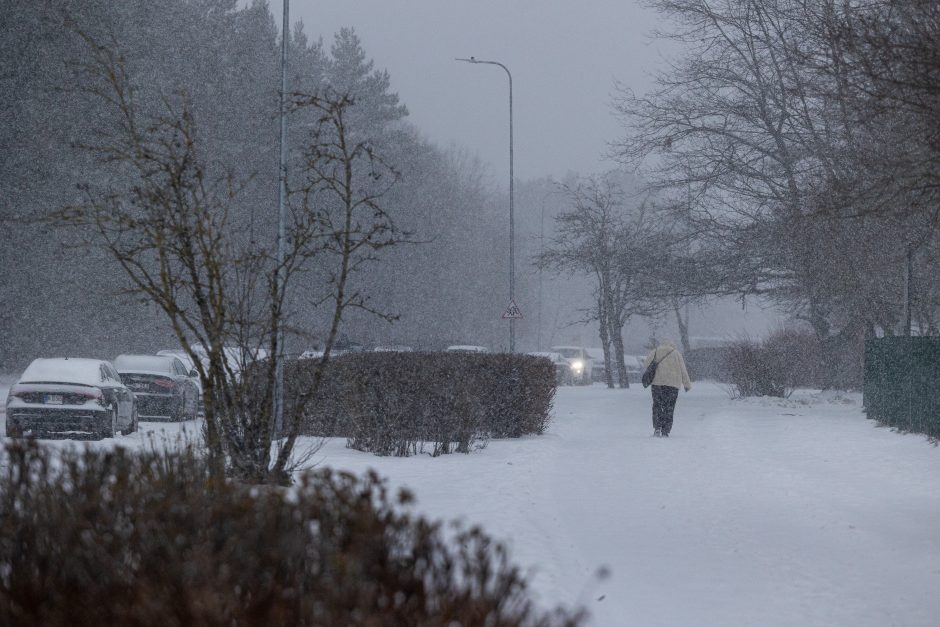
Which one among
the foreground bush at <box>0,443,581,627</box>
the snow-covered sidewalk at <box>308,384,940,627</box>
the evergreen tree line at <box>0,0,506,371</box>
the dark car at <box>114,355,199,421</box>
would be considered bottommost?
the snow-covered sidewalk at <box>308,384,940,627</box>

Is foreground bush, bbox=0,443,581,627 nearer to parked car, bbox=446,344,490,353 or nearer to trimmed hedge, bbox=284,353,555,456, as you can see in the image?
trimmed hedge, bbox=284,353,555,456

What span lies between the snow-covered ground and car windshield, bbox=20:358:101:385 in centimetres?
164

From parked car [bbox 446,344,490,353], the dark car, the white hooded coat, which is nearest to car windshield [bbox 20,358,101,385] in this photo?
the dark car

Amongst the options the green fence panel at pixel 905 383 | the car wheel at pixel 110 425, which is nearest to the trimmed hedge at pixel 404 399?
the car wheel at pixel 110 425

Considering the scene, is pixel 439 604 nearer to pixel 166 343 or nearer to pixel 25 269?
pixel 25 269

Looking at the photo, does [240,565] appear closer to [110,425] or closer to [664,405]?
[110,425]

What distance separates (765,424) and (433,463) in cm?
1203

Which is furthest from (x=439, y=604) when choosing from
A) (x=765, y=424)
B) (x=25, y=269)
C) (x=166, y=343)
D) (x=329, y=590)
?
(x=166, y=343)

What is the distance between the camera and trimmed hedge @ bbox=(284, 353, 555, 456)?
14703 mm

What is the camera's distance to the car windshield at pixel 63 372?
59.2ft

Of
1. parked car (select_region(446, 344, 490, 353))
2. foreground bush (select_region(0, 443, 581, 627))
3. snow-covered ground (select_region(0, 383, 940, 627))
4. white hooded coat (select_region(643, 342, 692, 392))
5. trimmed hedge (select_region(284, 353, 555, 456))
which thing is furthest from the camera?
white hooded coat (select_region(643, 342, 692, 392))

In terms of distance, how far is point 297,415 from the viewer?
9.64 meters

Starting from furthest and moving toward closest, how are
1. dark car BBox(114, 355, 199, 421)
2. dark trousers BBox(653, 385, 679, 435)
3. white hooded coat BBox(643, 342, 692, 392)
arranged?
dark car BBox(114, 355, 199, 421) → dark trousers BBox(653, 385, 679, 435) → white hooded coat BBox(643, 342, 692, 392)

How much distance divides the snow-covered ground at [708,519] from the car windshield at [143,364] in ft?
17.0
